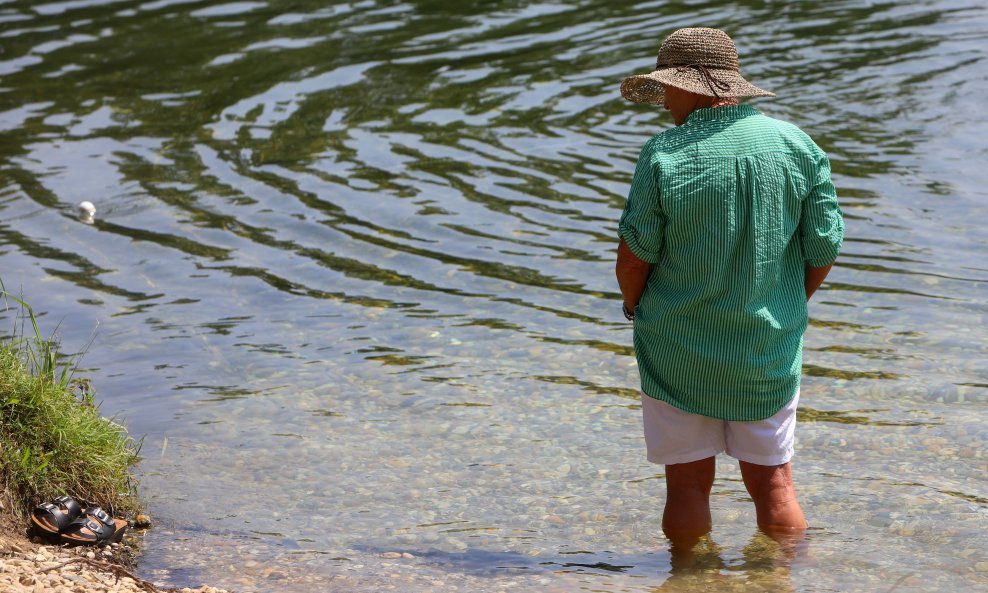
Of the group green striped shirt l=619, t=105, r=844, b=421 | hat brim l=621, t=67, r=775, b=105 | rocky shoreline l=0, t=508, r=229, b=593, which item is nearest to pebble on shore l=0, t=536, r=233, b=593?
rocky shoreline l=0, t=508, r=229, b=593

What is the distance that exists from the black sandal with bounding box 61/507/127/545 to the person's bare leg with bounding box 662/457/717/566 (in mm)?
2224

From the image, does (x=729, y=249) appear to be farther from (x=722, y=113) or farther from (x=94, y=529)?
(x=94, y=529)

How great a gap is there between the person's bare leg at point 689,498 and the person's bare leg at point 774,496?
0.15 metres

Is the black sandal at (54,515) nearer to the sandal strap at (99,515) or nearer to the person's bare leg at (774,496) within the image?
the sandal strap at (99,515)

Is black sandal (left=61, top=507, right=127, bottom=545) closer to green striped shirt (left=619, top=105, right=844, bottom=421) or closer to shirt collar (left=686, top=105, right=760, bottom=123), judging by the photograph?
green striped shirt (left=619, top=105, right=844, bottom=421)

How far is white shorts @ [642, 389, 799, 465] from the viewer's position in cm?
443

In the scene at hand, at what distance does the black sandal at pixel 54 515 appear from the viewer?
5070 millimetres

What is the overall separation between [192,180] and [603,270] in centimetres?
420

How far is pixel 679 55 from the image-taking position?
4.32 meters

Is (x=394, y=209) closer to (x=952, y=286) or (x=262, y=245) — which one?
(x=262, y=245)

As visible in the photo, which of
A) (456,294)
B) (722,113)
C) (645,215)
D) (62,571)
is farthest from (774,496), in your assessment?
(456,294)

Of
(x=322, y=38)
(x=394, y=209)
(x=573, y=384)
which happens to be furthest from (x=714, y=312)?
(x=322, y=38)

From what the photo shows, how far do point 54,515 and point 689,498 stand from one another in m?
2.50

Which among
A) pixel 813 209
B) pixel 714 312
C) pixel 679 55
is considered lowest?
pixel 714 312
